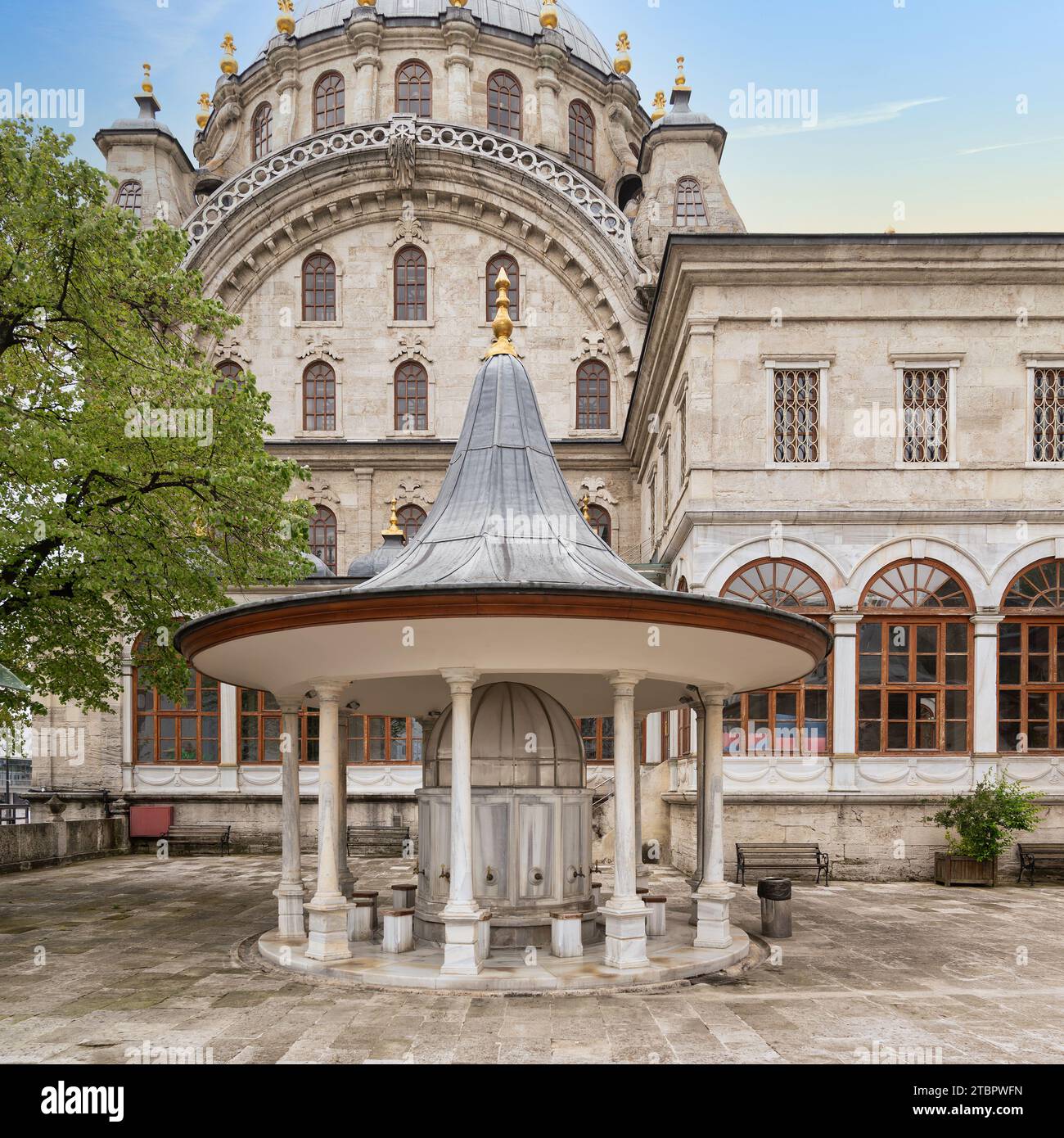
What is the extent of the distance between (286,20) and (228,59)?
4.42 m

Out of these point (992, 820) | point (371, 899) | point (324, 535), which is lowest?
point (992, 820)

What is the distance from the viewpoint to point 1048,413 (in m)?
23.0

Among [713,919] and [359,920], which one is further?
[359,920]

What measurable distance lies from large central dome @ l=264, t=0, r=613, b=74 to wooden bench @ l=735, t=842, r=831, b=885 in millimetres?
36027

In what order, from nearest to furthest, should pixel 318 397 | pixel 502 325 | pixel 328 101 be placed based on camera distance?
pixel 502 325 → pixel 318 397 → pixel 328 101

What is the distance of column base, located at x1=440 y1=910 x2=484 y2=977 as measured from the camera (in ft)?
39.0

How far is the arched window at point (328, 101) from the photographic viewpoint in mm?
43906

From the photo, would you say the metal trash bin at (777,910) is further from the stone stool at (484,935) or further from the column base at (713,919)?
the stone stool at (484,935)

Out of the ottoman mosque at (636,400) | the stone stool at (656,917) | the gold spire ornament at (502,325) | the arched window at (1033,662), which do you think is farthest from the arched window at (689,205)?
the stone stool at (656,917)

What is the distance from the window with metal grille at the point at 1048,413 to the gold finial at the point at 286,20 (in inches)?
1402

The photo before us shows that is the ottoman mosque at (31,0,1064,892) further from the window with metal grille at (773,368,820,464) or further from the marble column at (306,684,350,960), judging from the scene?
the marble column at (306,684,350,960)

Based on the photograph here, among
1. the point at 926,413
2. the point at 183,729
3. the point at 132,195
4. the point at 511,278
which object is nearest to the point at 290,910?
the point at 926,413

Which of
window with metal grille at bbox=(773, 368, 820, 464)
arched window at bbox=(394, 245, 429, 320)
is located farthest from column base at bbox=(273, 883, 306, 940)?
arched window at bbox=(394, 245, 429, 320)

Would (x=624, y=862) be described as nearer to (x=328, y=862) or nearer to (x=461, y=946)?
(x=461, y=946)
